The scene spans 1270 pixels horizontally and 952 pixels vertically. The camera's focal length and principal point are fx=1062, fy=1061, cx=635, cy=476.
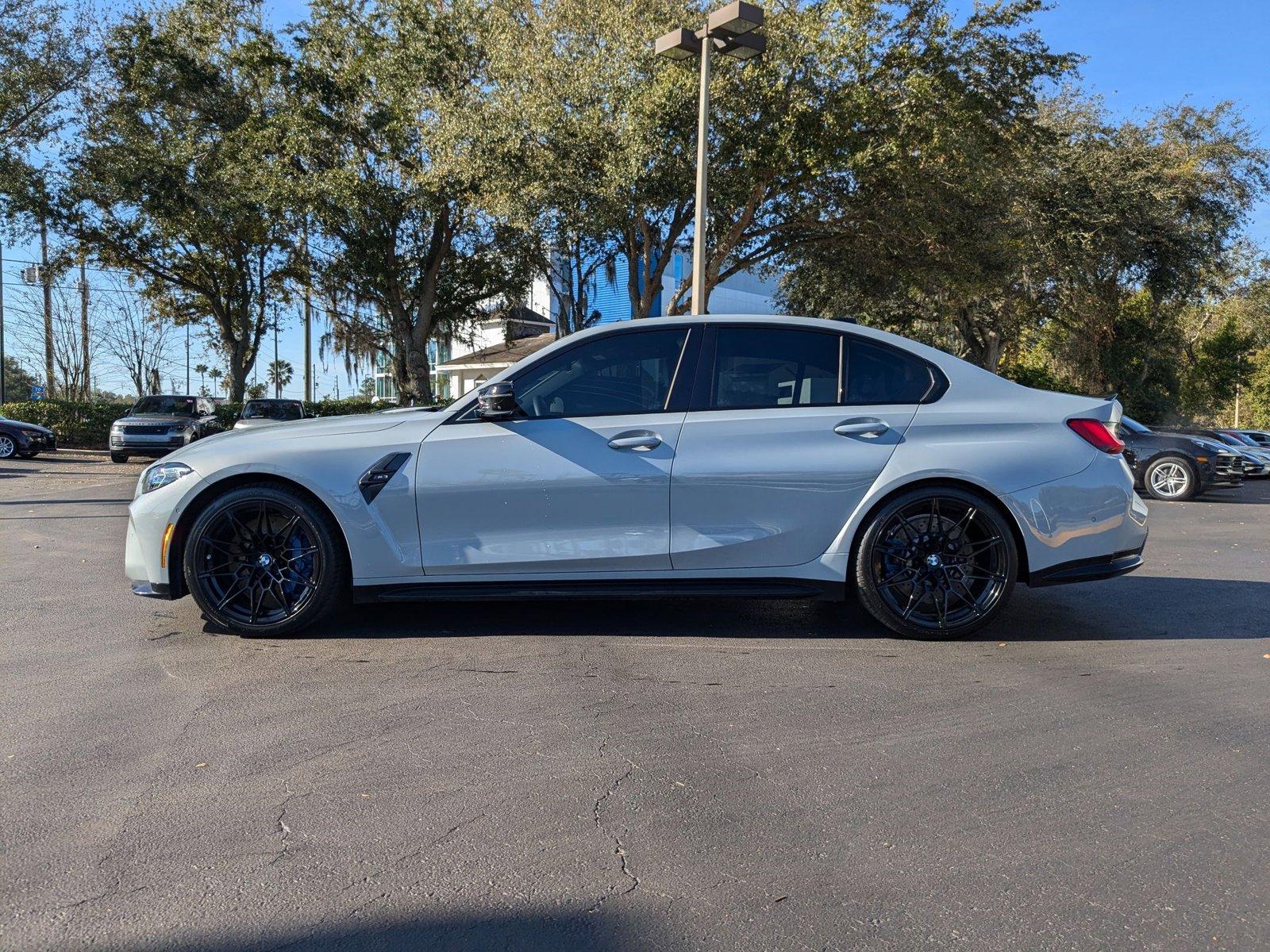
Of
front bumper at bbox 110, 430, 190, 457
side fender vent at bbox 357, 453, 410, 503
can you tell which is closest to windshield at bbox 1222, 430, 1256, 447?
front bumper at bbox 110, 430, 190, 457

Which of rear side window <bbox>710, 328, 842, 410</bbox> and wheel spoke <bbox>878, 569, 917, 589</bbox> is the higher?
rear side window <bbox>710, 328, 842, 410</bbox>

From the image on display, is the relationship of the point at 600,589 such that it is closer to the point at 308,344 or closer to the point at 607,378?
the point at 607,378

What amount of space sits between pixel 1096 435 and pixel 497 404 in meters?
3.04

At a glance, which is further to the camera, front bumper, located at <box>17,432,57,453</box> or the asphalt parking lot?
front bumper, located at <box>17,432,57,453</box>

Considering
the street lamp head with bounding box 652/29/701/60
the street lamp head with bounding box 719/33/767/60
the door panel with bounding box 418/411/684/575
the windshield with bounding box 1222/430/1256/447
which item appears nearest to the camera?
the door panel with bounding box 418/411/684/575

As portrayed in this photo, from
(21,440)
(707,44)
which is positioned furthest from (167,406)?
(707,44)

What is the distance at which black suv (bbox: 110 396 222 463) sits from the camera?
898 inches

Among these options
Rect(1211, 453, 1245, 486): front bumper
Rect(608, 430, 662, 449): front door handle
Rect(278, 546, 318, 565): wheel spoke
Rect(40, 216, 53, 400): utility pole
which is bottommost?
Rect(1211, 453, 1245, 486): front bumper

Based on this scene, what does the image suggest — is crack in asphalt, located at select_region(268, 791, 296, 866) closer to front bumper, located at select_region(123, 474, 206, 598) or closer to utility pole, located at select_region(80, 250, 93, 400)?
front bumper, located at select_region(123, 474, 206, 598)

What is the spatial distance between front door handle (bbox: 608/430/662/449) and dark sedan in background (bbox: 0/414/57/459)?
2225cm

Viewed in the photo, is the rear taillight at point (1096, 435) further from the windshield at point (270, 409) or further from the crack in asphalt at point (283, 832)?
the windshield at point (270, 409)

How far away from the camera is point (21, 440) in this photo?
2316 centimetres

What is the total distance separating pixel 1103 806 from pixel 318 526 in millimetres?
3698

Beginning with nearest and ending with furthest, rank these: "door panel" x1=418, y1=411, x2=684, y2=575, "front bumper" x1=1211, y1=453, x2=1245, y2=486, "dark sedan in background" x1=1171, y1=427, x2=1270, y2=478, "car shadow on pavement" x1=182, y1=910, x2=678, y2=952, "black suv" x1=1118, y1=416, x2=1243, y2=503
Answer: "car shadow on pavement" x1=182, y1=910, x2=678, y2=952 < "door panel" x1=418, y1=411, x2=684, y2=575 < "black suv" x1=1118, y1=416, x2=1243, y2=503 < "front bumper" x1=1211, y1=453, x2=1245, y2=486 < "dark sedan in background" x1=1171, y1=427, x2=1270, y2=478
